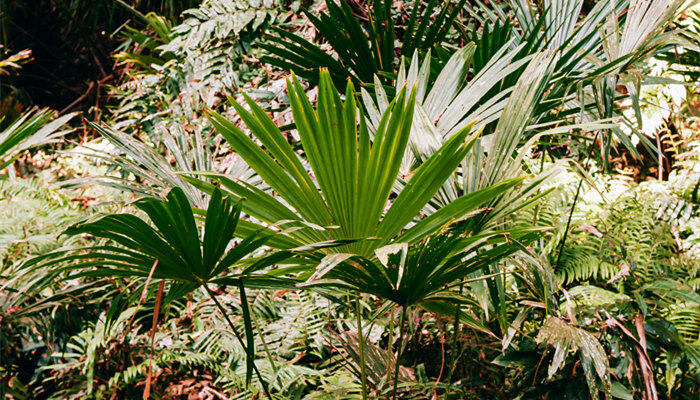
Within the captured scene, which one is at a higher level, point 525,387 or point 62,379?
point 525,387

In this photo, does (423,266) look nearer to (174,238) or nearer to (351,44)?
(174,238)

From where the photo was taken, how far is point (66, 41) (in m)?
5.09

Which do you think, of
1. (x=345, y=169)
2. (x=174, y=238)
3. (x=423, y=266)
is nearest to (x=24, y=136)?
(x=174, y=238)

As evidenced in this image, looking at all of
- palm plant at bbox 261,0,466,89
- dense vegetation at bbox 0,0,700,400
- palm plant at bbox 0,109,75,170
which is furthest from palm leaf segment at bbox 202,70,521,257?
palm plant at bbox 0,109,75,170

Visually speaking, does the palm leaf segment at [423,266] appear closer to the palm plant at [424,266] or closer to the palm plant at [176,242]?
the palm plant at [424,266]

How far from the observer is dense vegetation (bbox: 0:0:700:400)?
2.86 ft

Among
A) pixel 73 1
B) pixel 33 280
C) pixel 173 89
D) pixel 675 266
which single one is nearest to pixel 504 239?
pixel 33 280

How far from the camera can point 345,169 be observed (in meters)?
0.88

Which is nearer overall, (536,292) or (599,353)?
(599,353)

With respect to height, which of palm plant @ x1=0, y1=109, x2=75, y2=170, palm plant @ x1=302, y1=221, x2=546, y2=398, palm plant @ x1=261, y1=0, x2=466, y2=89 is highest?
palm plant @ x1=261, y1=0, x2=466, y2=89

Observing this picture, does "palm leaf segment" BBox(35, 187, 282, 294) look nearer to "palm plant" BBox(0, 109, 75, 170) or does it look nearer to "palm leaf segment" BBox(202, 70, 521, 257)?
"palm leaf segment" BBox(202, 70, 521, 257)

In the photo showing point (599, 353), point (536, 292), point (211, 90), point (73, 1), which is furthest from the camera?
point (73, 1)

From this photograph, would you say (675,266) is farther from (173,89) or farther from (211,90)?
(173,89)

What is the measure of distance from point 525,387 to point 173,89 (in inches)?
97.5
